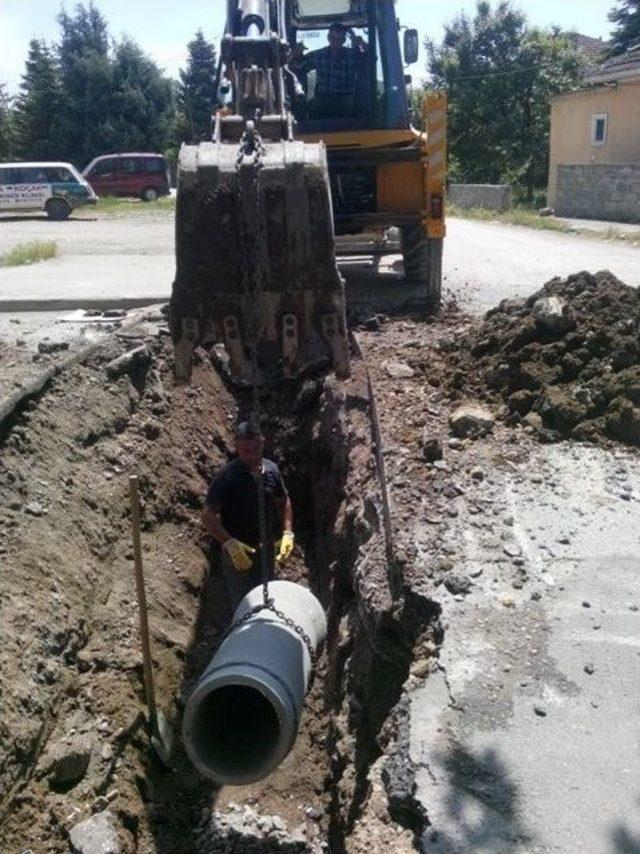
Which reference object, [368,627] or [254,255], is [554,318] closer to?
[368,627]

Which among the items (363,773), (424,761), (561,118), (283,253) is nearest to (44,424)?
(283,253)

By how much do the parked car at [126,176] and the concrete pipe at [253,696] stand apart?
30446 mm

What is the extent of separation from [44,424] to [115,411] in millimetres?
923

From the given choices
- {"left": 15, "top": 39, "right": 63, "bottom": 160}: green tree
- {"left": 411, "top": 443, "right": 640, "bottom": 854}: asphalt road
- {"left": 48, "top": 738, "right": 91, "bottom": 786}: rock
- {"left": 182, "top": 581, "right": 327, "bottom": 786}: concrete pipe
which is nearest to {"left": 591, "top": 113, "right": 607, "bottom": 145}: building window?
{"left": 411, "top": 443, "right": 640, "bottom": 854}: asphalt road

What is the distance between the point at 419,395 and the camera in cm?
720

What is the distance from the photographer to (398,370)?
778 centimetres

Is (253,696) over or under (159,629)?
over

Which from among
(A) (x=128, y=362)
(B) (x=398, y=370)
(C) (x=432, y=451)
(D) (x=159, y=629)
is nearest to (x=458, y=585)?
(C) (x=432, y=451)

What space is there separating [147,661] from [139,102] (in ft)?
143

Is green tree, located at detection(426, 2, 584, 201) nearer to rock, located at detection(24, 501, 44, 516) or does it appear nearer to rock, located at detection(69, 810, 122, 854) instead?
rock, located at detection(24, 501, 44, 516)

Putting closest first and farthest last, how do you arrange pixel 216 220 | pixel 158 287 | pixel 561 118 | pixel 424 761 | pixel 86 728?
pixel 424 761 → pixel 216 220 → pixel 86 728 → pixel 158 287 → pixel 561 118

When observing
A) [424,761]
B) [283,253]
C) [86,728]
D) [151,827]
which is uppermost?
[283,253]

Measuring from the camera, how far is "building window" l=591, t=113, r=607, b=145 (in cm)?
2578

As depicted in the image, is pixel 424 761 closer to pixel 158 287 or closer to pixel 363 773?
pixel 363 773
